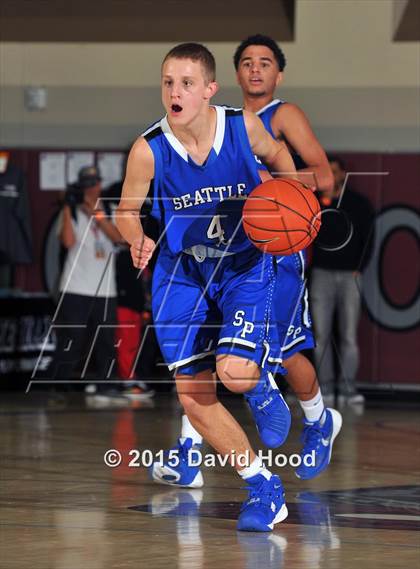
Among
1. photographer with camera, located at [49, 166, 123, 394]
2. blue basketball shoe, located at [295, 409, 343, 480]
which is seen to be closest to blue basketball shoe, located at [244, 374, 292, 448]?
blue basketball shoe, located at [295, 409, 343, 480]

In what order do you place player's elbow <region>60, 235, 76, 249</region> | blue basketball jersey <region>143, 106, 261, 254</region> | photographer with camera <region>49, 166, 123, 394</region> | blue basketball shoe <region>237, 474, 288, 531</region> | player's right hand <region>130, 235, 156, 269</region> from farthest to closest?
player's elbow <region>60, 235, 76, 249</region> < photographer with camera <region>49, 166, 123, 394</region> < blue basketball jersey <region>143, 106, 261, 254</region> < player's right hand <region>130, 235, 156, 269</region> < blue basketball shoe <region>237, 474, 288, 531</region>

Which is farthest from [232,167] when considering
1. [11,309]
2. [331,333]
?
[11,309]

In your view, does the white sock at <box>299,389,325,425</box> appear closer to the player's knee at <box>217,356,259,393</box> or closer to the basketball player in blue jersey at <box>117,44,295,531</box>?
the basketball player in blue jersey at <box>117,44,295,531</box>

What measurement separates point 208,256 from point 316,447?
142cm

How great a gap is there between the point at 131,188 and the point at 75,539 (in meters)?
1.60

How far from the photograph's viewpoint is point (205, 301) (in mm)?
6137

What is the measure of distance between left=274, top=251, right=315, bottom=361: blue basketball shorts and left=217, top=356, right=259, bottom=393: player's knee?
0.89 meters

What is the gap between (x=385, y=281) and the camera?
1267cm

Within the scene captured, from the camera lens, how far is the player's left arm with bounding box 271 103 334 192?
699cm

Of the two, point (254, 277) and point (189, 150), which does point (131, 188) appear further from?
point (254, 277)

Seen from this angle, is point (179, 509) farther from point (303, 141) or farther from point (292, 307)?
point (303, 141)

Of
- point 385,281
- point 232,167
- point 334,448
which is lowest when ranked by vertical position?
point 334,448

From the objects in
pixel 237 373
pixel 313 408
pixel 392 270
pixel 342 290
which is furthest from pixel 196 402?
pixel 392 270

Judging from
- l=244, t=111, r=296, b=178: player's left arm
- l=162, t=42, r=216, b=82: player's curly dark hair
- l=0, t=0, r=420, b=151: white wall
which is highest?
l=0, t=0, r=420, b=151: white wall
